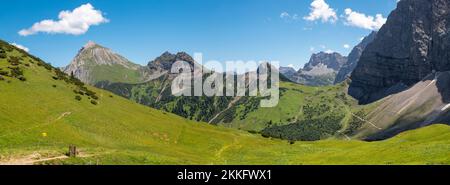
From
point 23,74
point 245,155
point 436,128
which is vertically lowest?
point 245,155

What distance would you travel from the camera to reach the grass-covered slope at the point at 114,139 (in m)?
67.6

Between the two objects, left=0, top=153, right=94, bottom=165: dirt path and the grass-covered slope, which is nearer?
left=0, top=153, right=94, bottom=165: dirt path

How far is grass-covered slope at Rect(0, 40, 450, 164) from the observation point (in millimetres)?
67562

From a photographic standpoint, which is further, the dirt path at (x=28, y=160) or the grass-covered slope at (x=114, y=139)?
the grass-covered slope at (x=114, y=139)

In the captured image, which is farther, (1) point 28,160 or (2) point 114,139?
(2) point 114,139

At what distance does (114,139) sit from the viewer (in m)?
94.8

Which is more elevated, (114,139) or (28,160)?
(114,139)

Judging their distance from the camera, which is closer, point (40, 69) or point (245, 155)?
point (245, 155)
